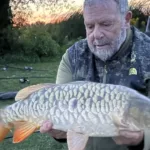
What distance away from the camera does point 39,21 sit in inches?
444

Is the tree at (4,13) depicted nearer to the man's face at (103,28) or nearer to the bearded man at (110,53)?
the bearded man at (110,53)

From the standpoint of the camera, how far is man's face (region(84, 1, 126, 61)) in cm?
163

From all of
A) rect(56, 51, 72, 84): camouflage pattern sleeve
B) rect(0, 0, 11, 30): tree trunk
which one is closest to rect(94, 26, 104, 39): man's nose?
rect(56, 51, 72, 84): camouflage pattern sleeve

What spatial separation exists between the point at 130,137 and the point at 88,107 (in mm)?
187

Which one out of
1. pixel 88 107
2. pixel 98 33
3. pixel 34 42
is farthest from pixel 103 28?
pixel 34 42

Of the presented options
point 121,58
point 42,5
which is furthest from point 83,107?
point 42,5

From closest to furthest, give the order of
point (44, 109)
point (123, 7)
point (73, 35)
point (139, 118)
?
point (139, 118) < point (44, 109) < point (123, 7) < point (73, 35)

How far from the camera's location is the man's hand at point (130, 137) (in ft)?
4.52

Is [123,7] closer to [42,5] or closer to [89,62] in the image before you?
[89,62]

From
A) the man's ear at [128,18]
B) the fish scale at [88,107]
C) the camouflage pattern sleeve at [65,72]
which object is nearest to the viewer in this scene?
the fish scale at [88,107]

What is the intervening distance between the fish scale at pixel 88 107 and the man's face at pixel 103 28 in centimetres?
30

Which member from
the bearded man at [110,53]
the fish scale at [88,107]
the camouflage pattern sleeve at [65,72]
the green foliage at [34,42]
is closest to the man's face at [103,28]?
the bearded man at [110,53]

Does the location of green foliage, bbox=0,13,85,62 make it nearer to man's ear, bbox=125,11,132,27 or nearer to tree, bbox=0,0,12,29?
tree, bbox=0,0,12,29

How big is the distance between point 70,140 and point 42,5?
9.87 metres
